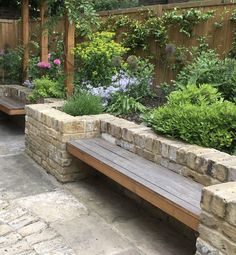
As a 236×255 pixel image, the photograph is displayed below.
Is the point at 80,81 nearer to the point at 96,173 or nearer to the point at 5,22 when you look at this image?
the point at 96,173

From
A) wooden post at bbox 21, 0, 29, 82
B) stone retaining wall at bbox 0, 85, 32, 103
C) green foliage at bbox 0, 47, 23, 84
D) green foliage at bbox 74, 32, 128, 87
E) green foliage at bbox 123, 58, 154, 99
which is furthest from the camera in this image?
green foliage at bbox 0, 47, 23, 84

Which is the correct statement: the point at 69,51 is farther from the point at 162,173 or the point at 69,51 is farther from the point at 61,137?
the point at 162,173

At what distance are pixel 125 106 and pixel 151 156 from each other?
1.31 m

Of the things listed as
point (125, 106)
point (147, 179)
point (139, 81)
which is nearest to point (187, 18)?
point (139, 81)

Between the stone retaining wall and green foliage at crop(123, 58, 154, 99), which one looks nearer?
green foliage at crop(123, 58, 154, 99)

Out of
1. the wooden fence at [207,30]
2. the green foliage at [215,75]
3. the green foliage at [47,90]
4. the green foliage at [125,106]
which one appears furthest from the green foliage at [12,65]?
the green foliage at [215,75]

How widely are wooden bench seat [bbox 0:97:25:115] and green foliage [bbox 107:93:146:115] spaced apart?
5.79ft

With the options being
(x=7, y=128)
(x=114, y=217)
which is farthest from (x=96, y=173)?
(x=7, y=128)

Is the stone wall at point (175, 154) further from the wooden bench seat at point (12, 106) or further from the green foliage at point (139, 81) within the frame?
the wooden bench seat at point (12, 106)

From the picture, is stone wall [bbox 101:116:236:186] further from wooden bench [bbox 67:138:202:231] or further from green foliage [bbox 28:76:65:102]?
green foliage [bbox 28:76:65:102]

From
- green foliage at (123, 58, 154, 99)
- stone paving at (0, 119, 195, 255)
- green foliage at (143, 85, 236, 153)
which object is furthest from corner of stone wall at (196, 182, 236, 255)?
green foliage at (123, 58, 154, 99)

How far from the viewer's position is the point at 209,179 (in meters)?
2.83

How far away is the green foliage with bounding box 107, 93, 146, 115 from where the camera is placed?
4613mm

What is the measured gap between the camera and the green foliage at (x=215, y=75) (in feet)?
13.5
